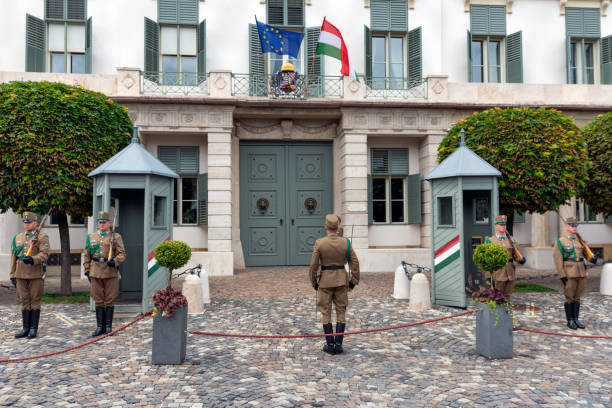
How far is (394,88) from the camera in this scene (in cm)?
1444

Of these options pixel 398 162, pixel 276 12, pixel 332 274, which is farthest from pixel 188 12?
pixel 332 274

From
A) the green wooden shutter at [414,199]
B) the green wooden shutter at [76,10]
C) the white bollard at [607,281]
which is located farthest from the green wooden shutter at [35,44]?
the white bollard at [607,281]

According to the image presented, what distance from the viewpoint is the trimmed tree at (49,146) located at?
8.13 metres

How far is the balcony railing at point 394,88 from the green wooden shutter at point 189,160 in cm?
587

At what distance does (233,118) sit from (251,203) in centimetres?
286

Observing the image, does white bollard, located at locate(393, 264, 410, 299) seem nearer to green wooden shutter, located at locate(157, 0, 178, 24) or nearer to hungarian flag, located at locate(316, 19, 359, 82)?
hungarian flag, located at locate(316, 19, 359, 82)

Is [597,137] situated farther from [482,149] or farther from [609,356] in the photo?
[609,356]

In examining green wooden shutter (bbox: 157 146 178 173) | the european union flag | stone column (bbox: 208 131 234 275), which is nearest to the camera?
the european union flag

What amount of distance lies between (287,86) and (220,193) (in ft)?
12.9

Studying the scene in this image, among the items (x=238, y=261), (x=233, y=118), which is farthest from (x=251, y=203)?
(x=233, y=118)

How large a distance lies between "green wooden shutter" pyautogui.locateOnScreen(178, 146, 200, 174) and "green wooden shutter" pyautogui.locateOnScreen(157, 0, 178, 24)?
4098 millimetres

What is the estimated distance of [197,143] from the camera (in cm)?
1400

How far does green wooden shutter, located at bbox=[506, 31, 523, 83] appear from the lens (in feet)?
48.1

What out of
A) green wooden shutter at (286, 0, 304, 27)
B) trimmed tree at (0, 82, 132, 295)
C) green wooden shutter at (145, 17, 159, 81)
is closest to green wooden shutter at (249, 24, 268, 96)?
green wooden shutter at (286, 0, 304, 27)
